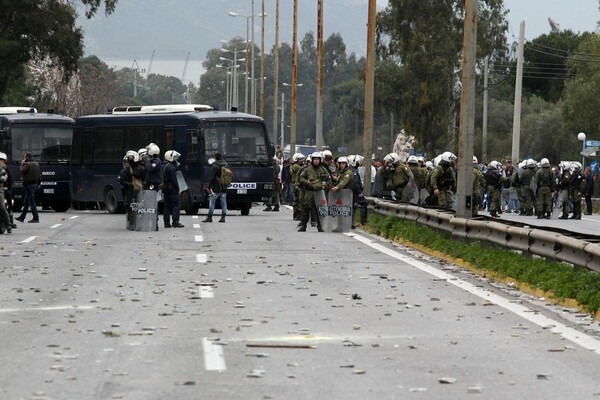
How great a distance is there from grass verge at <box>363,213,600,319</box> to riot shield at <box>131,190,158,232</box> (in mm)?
6470

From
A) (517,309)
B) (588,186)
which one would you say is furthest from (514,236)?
(588,186)

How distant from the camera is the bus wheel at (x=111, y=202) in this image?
149 ft

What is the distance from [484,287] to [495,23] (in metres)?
69.9

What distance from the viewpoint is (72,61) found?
213 feet

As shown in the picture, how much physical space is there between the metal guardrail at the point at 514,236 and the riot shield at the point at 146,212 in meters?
5.60

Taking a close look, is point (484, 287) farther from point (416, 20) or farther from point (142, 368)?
point (416, 20)

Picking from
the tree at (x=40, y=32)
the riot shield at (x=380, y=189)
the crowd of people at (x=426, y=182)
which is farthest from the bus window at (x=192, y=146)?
the tree at (x=40, y=32)

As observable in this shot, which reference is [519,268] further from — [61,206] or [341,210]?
[61,206]

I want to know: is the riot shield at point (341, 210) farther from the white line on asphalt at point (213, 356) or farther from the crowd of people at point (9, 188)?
the white line on asphalt at point (213, 356)

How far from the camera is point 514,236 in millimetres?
20141

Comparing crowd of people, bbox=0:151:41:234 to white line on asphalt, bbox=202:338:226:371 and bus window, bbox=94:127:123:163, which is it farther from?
white line on asphalt, bbox=202:338:226:371

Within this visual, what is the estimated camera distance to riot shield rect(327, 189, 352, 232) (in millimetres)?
31828

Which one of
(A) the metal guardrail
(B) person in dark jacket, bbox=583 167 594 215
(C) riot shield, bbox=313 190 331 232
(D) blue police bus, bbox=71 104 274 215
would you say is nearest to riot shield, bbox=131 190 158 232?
(C) riot shield, bbox=313 190 331 232

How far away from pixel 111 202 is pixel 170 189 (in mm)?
12510
